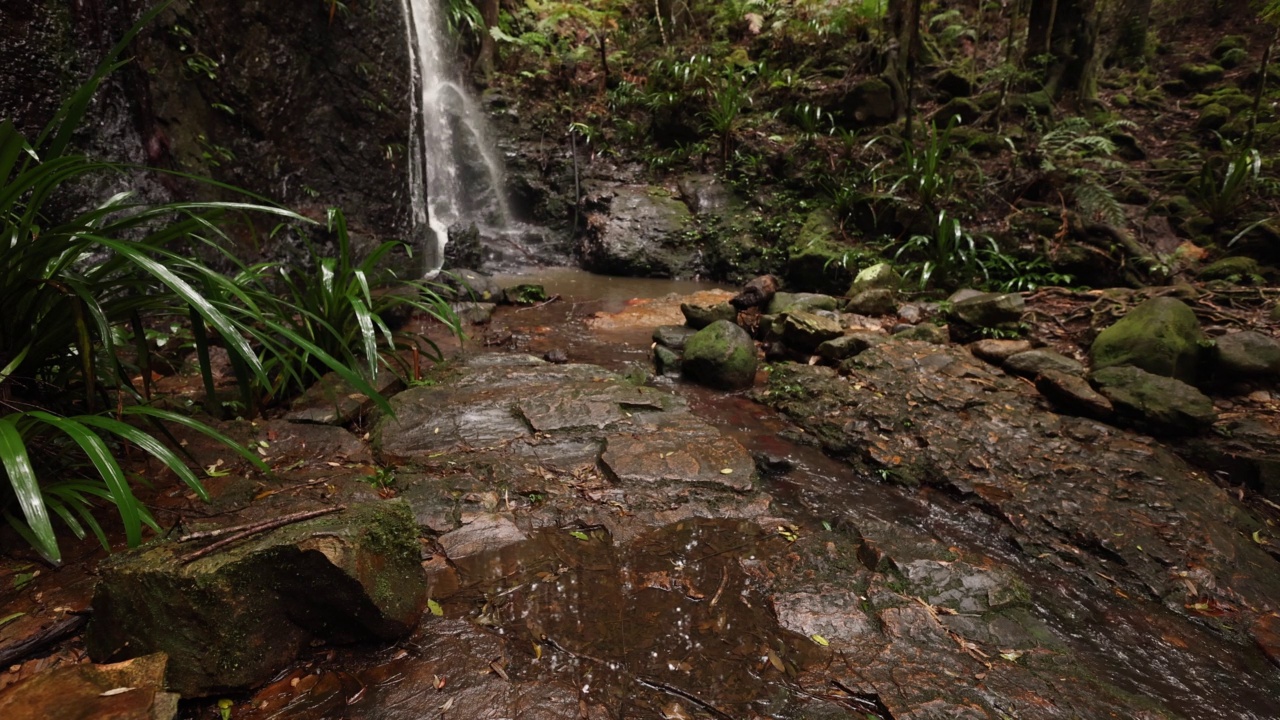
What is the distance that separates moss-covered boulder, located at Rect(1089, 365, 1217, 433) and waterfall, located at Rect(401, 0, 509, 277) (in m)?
7.69

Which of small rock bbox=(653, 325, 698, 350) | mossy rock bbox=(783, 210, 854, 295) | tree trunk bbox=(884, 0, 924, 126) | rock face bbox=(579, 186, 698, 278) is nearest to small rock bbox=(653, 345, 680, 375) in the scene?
small rock bbox=(653, 325, 698, 350)

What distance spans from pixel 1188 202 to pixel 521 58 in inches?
395

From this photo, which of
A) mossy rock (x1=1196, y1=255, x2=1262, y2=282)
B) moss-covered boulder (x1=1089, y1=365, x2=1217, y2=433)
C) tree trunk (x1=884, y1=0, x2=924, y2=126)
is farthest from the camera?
tree trunk (x1=884, y1=0, x2=924, y2=126)

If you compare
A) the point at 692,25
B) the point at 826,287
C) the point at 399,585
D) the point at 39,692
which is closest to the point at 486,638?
the point at 399,585

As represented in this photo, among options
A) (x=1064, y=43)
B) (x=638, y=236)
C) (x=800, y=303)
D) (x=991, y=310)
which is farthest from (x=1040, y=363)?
(x=1064, y=43)

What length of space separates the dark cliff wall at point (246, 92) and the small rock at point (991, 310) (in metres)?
5.39

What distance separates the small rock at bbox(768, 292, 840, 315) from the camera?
16.4ft

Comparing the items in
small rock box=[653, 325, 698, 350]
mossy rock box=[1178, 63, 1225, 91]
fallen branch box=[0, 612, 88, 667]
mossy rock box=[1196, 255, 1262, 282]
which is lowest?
small rock box=[653, 325, 698, 350]

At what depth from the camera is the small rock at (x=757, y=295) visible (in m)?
5.14

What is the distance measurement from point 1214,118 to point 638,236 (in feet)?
25.3

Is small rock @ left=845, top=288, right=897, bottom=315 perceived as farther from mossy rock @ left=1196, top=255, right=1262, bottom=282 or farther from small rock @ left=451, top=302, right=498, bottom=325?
small rock @ left=451, top=302, right=498, bottom=325

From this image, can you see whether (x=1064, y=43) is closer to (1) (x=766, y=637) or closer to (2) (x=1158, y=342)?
(2) (x=1158, y=342)

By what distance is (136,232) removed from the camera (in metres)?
3.30

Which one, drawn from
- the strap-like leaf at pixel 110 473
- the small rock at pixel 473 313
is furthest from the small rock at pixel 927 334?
the strap-like leaf at pixel 110 473
